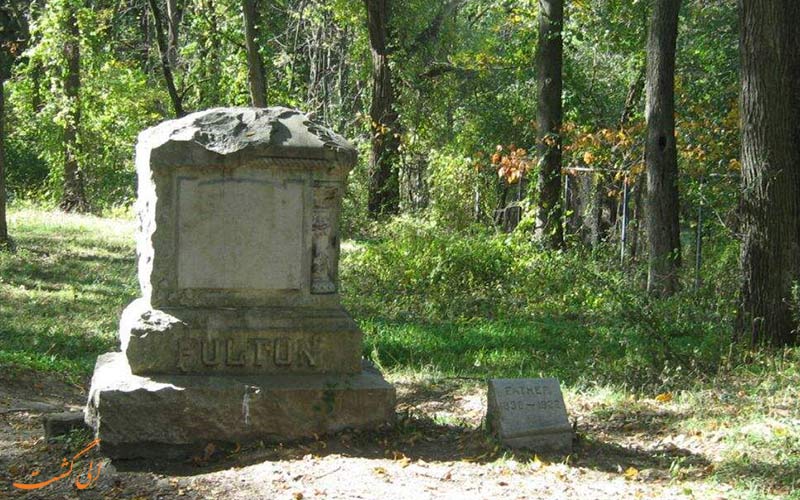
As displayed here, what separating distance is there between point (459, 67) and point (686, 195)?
9997 mm

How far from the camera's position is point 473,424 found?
24.6 feet

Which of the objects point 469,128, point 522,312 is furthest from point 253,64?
point 469,128

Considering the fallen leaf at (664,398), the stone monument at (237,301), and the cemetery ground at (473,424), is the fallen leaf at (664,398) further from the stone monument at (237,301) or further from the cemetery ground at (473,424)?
the stone monument at (237,301)

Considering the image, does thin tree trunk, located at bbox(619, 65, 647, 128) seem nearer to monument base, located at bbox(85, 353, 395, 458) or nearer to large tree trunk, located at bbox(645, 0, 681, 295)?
large tree trunk, located at bbox(645, 0, 681, 295)

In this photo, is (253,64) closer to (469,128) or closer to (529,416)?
(469,128)

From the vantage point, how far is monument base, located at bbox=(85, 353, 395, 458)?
6402 mm

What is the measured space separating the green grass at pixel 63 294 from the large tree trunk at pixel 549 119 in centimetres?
668

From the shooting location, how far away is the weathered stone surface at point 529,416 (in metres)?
6.43

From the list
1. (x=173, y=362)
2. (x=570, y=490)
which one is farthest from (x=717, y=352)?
(x=173, y=362)

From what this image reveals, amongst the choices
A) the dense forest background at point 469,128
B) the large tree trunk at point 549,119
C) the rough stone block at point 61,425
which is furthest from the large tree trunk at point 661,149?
the rough stone block at point 61,425

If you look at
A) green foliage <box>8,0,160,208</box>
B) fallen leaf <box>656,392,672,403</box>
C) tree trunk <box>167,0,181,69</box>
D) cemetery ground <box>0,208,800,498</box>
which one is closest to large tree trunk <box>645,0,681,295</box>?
cemetery ground <box>0,208,800,498</box>

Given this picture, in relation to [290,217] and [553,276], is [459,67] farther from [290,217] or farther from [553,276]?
[290,217]

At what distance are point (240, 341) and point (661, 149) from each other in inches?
326

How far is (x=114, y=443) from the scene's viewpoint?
20.9ft
